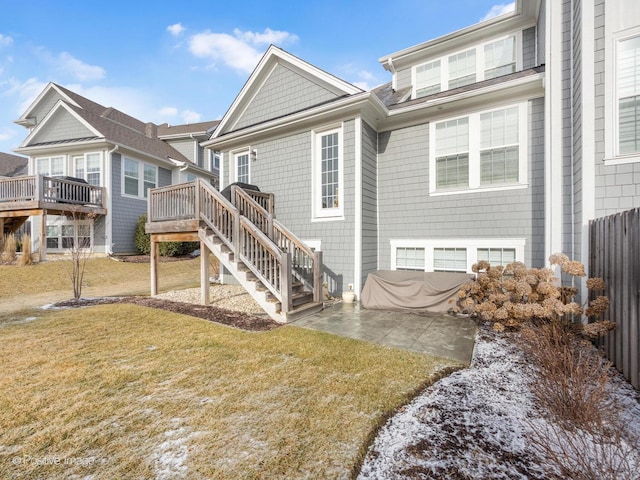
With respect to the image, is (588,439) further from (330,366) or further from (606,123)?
(606,123)

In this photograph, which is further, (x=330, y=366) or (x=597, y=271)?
(x=597, y=271)

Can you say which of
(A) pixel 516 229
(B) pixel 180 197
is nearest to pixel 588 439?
(A) pixel 516 229

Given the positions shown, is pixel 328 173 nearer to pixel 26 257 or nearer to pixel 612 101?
pixel 612 101

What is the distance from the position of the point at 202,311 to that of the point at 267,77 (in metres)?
7.65

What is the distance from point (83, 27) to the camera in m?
10.7

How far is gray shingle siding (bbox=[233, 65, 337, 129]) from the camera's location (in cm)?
865

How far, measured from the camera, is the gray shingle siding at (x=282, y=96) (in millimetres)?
8654

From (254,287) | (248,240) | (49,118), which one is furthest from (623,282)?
(49,118)

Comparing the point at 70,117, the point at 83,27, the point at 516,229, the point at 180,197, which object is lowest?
the point at 516,229

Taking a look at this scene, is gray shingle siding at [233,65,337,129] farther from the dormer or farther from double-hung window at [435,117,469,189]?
double-hung window at [435,117,469,189]

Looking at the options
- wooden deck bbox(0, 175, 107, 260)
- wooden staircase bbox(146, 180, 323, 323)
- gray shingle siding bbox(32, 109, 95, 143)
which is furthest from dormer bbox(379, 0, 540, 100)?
gray shingle siding bbox(32, 109, 95, 143)

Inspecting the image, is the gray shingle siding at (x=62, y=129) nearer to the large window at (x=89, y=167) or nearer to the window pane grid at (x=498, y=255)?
the large window at (x=89, y=167)

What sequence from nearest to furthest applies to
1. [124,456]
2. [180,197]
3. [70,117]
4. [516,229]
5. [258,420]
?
[124,456], [258,420], [516,229], [180,197], [70,117]

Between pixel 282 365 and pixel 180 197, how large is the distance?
5.77 m
